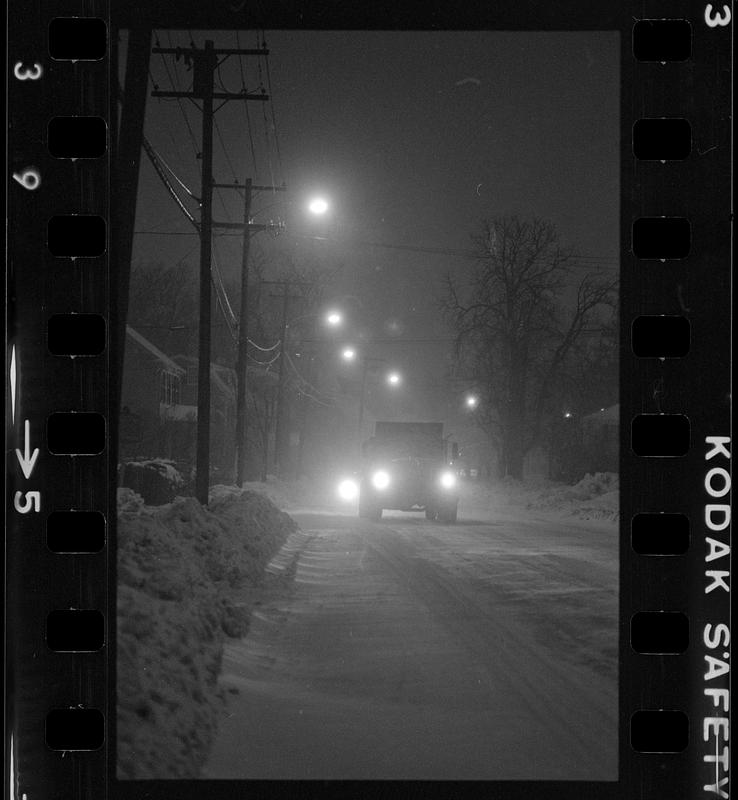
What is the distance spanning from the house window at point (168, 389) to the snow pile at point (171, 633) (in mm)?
26711

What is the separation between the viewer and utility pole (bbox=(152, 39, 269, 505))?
1609 centimetres

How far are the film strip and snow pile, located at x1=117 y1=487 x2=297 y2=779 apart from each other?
1.17 m

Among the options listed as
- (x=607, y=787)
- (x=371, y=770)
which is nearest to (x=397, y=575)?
(x=371, y=770)

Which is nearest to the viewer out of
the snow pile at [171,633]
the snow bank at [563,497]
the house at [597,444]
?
the snow pile at [171,633]

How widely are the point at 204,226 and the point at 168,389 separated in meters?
22.8

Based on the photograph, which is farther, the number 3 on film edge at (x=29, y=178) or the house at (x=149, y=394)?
the house at (x=149, y=394)

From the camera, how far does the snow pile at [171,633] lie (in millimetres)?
4488

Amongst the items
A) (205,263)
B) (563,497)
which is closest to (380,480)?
(563,497)

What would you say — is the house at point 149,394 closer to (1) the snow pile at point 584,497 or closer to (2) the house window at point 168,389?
(2) the house window at point 168,389

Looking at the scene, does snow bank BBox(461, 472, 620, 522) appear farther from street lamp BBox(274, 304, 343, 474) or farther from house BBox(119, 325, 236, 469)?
house BBox(119, 325, 236, 469)

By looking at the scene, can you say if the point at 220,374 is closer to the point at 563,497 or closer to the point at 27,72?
the point at 563,497

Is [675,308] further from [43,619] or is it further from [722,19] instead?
[43,619]

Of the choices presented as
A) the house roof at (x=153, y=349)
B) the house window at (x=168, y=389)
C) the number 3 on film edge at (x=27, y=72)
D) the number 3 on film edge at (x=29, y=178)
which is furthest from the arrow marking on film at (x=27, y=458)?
the house window at (x=168, y=389)

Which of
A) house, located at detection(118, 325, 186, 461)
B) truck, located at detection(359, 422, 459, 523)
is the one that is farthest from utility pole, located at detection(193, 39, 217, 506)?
house, located at detection(118, 325, 186, 461)
